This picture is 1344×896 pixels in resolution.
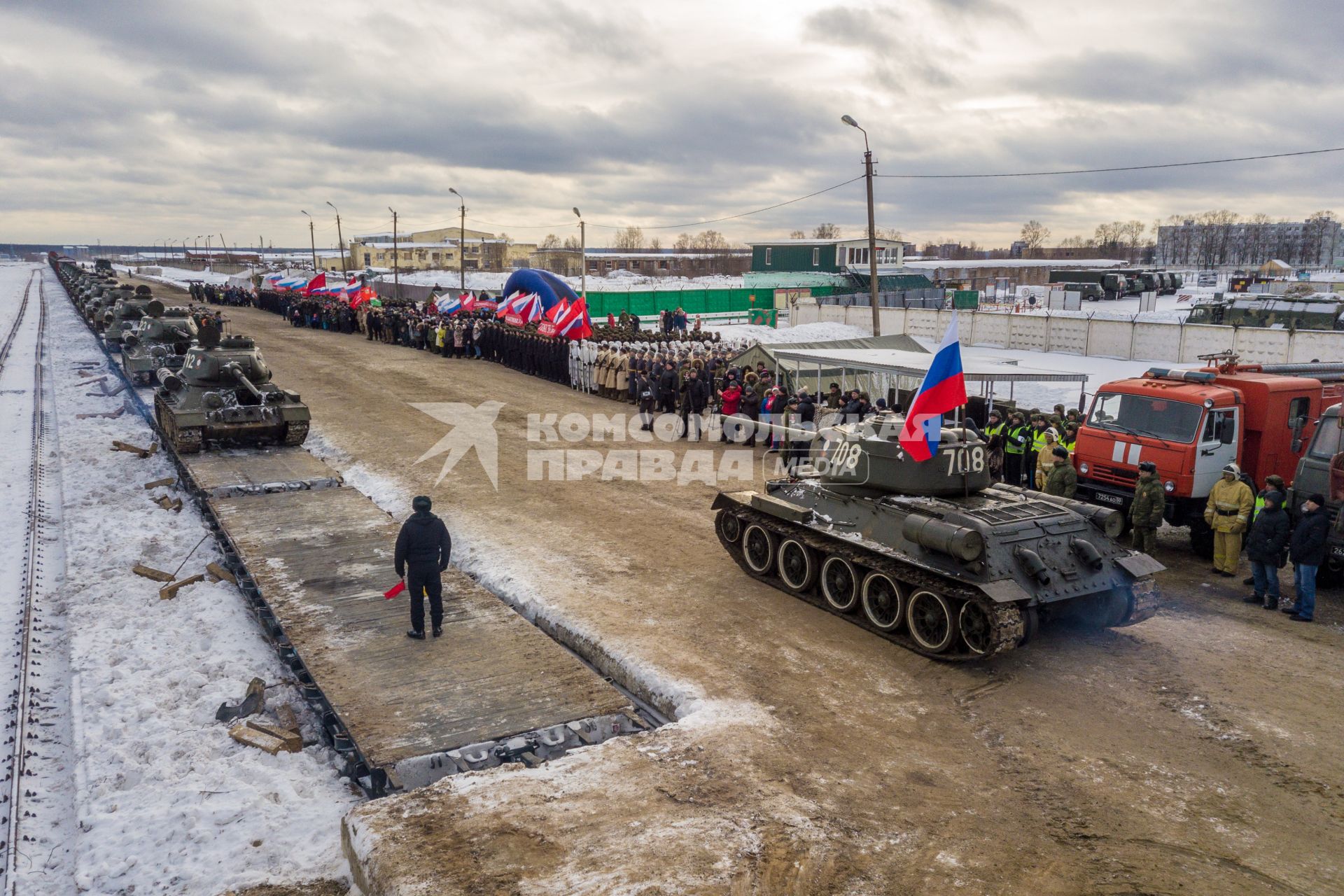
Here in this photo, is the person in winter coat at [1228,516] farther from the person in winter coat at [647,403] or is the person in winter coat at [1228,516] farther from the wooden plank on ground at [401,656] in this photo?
the person in winter coat at [647,403]

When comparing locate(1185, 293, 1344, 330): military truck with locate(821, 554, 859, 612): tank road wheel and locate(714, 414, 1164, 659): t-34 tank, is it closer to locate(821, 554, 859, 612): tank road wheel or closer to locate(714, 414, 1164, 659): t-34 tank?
locate(714, 414, 1164, 659): t-34 tank

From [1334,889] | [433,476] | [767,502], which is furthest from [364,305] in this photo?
[1334,889]

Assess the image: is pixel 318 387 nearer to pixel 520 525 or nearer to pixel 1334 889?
pixel 520 525

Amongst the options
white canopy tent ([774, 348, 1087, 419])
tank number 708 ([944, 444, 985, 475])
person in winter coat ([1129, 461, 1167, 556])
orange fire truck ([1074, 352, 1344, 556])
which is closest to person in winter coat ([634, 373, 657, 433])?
white canopy tent ([774, 348, 1087, 419])

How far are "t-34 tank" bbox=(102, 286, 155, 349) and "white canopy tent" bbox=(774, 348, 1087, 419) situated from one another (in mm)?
23448

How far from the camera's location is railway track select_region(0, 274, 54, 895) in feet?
21.4

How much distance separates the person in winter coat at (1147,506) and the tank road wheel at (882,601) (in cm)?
437

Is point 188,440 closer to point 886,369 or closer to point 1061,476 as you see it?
point 886,369

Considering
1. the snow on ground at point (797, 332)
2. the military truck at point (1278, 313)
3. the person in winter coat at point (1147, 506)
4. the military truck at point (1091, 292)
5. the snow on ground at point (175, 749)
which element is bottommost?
the snow on ground at point (175, 749)

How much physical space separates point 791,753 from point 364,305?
39.2m

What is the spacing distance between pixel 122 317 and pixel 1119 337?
3563 cm

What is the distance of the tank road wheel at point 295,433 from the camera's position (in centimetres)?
1867

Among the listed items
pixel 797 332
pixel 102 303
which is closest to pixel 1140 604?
pixel 797 332

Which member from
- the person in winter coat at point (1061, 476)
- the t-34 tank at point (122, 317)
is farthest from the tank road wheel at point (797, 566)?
the t-34 tank at point (122, 317)
